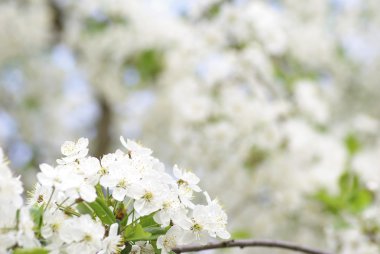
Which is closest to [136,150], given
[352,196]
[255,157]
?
[352,196]

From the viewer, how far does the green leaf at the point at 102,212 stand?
1.25 metres

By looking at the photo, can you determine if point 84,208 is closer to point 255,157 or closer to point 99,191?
point 99,191

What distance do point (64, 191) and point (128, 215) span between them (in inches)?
6.6

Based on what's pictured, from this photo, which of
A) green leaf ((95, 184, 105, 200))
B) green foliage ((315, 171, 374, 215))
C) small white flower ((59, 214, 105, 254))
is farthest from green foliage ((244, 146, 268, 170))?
small white flower ((59, 214, 105, 254))

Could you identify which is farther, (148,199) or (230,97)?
(230,97)

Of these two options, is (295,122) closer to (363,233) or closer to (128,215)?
(363,233)

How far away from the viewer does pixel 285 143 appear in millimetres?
4309

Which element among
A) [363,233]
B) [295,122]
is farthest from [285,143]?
[363,233]

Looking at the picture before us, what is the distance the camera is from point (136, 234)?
4.03 ft

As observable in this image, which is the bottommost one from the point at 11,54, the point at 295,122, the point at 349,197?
the point at 349,197

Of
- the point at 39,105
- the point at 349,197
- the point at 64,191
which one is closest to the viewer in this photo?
the point at 64,191

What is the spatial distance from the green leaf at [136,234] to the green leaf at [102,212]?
0.04 metres

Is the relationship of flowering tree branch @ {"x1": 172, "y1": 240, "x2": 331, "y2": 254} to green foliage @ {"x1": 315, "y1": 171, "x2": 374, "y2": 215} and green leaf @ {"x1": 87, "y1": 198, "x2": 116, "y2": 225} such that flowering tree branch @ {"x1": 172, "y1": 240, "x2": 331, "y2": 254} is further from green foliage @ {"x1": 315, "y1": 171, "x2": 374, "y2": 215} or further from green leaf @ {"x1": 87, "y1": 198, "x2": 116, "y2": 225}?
green foliage @ {"x1": 315, "y1": 171, "x2": 374, "y2": 215}

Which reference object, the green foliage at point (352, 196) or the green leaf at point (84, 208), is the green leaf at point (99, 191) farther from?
the green foliage at point (352, 196)
